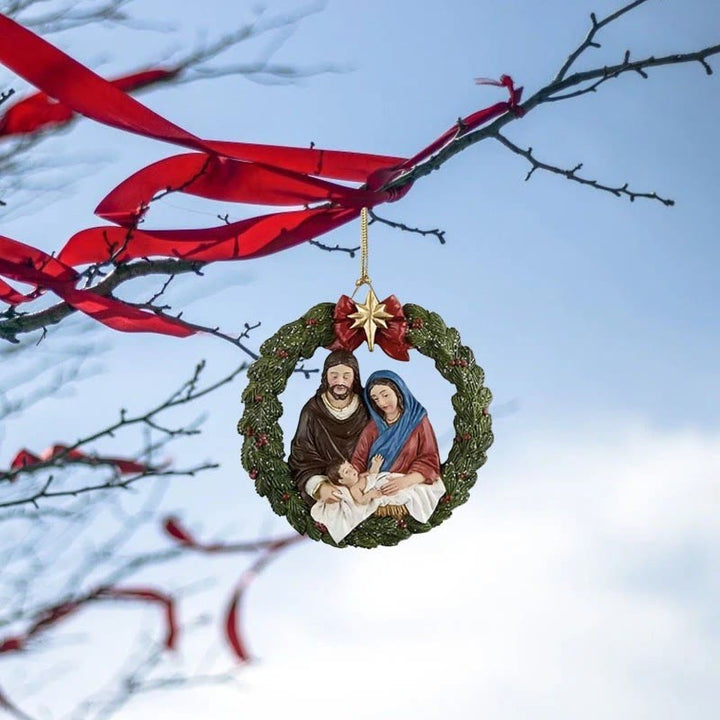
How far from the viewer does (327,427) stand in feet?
9.32

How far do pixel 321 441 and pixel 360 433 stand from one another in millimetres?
100

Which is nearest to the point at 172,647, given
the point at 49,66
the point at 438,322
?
the point at 438,322

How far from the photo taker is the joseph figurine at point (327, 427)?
2.83 m

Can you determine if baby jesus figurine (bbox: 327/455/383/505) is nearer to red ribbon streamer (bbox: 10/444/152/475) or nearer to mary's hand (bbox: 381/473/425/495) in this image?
mary's hand (bbox: 381/473/425/495)

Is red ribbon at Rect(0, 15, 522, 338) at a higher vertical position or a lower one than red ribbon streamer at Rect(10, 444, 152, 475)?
higher

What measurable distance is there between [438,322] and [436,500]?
0.47 meters

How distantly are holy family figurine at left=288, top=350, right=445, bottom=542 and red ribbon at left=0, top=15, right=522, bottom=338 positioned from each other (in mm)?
365

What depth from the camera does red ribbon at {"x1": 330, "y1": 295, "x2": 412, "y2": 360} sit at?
114 inches

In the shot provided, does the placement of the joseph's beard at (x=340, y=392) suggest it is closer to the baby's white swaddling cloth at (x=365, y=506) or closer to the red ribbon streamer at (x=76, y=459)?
the baby's white swaddling cloth at (x=365, y=506)

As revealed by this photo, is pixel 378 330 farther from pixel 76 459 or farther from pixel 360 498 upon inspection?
pixel 76 459

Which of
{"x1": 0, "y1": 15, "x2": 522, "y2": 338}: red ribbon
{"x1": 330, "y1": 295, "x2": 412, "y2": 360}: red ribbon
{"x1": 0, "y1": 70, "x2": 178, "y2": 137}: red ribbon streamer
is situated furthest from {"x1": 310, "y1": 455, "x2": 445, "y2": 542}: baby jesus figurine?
{"x1": 0, "y1": 70, "x2": 178, "y2": 137}: red ribbon streamer

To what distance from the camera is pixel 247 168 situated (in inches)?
111

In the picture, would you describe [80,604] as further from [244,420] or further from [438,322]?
[438,322]

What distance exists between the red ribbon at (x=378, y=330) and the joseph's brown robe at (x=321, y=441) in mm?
191
